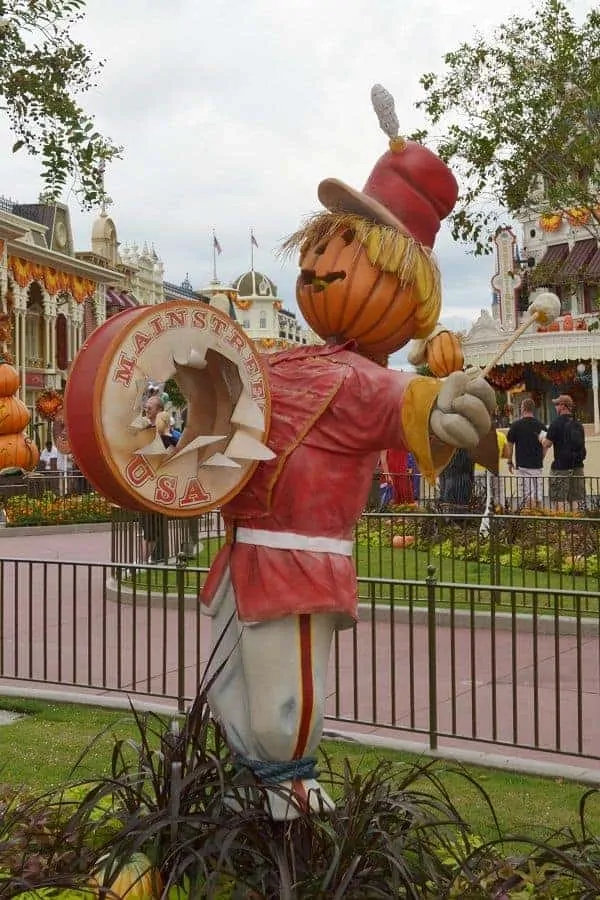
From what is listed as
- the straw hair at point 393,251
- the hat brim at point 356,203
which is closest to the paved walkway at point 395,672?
the straw hair at point 393,251

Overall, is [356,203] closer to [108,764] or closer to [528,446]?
[108,764]

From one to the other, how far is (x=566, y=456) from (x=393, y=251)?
13.0m

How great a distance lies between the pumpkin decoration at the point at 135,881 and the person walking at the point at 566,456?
1316cm

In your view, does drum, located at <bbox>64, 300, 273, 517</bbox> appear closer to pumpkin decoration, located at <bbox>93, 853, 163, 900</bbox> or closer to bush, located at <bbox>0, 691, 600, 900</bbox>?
bush, located at <bbox>0, 691, 600, 900</bbox>

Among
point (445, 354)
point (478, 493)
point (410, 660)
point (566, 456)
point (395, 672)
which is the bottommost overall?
point (395, 672)

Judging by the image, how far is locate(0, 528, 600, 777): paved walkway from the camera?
19.3 feet

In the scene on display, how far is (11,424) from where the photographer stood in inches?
754

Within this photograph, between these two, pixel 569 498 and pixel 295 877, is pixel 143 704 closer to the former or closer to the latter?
pixel 295 877

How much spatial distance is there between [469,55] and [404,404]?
40.5 ft

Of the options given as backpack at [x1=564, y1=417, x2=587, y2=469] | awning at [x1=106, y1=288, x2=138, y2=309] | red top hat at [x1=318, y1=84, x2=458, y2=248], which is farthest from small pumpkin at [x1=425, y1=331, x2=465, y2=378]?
awning at [x1=106, y1=288, x2=138, y2=309]

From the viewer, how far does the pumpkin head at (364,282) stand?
12.4 feet

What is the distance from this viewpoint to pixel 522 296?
3831 cm

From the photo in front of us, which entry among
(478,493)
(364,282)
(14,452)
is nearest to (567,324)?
(478,493)

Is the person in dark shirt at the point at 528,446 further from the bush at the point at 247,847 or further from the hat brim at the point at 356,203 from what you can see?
the bush at the point at 247,847
